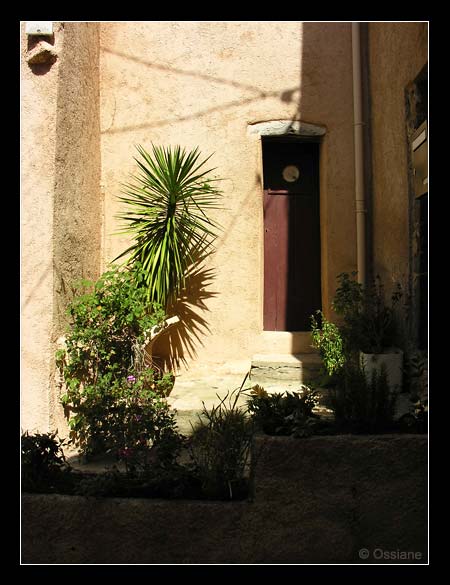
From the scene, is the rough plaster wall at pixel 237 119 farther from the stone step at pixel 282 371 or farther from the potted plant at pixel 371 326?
the potted plant at pixel 371 326

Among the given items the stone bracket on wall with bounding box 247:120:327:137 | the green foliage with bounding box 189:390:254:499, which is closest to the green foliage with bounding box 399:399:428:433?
the green foliage with bounding box 189:390:254:499

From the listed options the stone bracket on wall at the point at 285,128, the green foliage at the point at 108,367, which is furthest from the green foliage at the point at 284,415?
the stone bracket on wall at the point at 285,128

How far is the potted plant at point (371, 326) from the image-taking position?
4.56 metres

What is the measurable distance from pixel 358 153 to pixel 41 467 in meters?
4.12

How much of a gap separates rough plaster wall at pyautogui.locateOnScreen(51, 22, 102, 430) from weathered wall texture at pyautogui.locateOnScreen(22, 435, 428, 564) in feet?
6.40

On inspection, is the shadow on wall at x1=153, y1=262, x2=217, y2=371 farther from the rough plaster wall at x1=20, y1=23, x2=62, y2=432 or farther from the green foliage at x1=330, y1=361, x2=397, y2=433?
the green foliage at x1=330, y1=361, x2=397, y2=433

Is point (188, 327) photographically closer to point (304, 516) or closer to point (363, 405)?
point (363, 405)

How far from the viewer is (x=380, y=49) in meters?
5.34

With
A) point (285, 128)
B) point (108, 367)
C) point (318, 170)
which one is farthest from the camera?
point (318, 170)

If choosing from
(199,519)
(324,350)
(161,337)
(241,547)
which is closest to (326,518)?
(241,547)

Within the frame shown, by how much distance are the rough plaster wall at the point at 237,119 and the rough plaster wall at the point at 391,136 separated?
403 millimetres

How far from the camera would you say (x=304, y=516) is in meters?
2.77

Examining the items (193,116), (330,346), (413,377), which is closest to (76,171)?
(193,116)

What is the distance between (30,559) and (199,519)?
832mm
